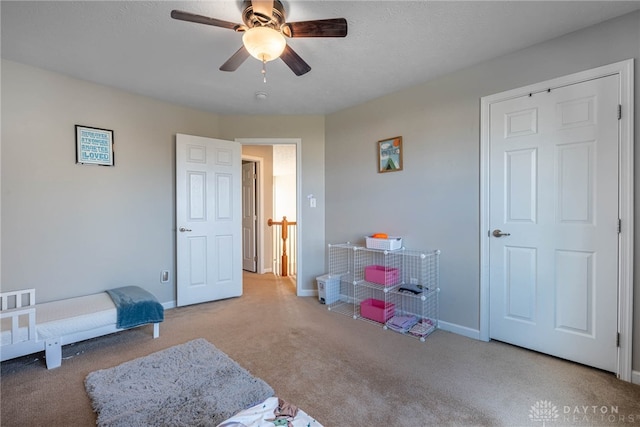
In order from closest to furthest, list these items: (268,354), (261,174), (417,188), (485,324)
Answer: (268,354) < (485,324) < (417,188) < (261,174)

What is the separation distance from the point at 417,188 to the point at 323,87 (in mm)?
1403

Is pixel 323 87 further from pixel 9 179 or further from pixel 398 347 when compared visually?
pixel 9 179

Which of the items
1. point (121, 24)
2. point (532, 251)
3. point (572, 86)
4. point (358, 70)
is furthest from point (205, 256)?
point (572, 86)

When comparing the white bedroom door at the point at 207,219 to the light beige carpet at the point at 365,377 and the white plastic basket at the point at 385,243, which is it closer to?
the light beige carpet at the point at 365,377

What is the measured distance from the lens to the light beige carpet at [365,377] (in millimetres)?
1606

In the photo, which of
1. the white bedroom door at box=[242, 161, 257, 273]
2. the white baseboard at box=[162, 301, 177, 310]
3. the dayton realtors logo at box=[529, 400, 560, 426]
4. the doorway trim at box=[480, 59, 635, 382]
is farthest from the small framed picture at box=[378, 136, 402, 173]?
the white baseboard at box=[162, 301, 177, 310]

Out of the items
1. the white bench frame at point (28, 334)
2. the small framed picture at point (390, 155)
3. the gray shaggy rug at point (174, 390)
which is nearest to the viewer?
the gray shaggy rug at point (174, 390)

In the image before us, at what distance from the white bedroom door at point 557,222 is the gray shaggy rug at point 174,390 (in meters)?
2.06

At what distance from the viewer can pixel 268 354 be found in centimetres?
228

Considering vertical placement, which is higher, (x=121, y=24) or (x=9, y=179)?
(x=121, y=24)

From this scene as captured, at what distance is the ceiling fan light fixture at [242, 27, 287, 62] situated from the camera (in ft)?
5.25

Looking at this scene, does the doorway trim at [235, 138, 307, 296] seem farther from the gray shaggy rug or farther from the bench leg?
the bench leg

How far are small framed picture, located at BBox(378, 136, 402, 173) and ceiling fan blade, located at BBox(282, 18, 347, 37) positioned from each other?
5.25 ft

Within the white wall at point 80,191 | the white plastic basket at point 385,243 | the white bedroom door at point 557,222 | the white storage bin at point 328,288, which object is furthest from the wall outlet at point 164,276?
the white bedroom door at point 557,222
